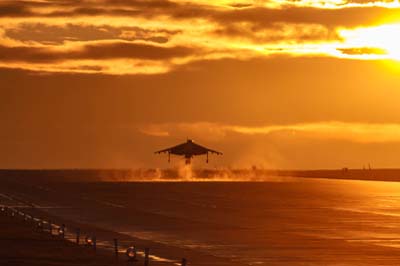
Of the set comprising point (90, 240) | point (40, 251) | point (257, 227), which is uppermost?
point (257, 227)

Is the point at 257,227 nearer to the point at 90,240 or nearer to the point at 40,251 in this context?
the point at 90,240

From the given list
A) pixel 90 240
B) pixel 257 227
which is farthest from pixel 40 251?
pixel 257 227

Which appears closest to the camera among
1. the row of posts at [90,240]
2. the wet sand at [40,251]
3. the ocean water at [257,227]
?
the row of posts at [90,240]

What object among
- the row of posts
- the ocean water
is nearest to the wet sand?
the row of posts

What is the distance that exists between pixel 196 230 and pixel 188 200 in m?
58.0

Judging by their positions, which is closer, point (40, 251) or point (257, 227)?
point (40, 251)

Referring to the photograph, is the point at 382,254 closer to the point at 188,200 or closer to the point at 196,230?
the point at 196,230

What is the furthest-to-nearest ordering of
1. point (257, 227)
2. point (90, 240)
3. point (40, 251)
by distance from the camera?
point (257, 227) → point (90, 240) → point (40, 251)

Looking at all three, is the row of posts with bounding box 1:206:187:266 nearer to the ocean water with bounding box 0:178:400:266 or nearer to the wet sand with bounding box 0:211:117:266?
the wet sand with bounding box 0:211:117:266

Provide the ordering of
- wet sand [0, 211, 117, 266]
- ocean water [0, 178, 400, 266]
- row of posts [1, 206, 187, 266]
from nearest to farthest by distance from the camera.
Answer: row of posts [1, 206, 187, 266]
wet sand [0, 211, 117, 266]
ocean water [0, 178, 400, 266]

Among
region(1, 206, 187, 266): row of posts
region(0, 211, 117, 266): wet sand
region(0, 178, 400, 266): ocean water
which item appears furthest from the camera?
region(0, 178, 400, 266): ocean water

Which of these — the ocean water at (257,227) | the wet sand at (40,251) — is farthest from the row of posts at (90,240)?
the ocean water at (257,227)

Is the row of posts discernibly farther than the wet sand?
No

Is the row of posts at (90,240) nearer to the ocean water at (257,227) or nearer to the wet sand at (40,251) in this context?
the wet sand at (40,251)
